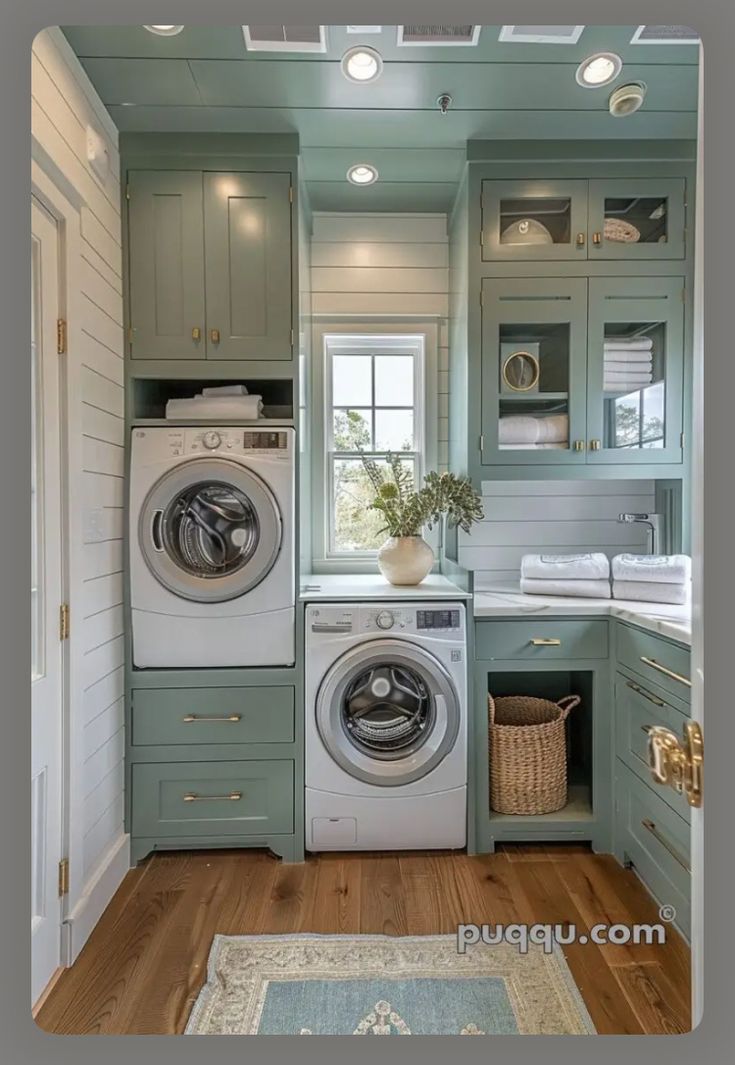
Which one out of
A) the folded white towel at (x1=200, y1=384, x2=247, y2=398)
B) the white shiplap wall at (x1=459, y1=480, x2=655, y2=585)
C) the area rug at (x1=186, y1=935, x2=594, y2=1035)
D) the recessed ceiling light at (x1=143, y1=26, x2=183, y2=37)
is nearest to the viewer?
the area rug at (x1=186, y1=935, x2=594, y2=1035)

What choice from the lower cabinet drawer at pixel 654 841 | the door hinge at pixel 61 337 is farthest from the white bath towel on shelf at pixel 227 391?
the lower cabinet drawer at pixel 654 841

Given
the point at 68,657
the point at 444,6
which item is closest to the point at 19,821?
the point at 444,6

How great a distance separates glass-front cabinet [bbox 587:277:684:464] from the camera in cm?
251

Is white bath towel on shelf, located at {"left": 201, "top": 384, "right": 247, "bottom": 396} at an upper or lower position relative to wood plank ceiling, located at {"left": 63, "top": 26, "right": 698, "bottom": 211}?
lower

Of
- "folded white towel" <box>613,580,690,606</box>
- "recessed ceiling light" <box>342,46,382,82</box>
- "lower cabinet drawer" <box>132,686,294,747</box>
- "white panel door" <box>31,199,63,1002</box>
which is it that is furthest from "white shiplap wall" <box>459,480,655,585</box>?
"white panel door" <box>31,199,63,1002</box>

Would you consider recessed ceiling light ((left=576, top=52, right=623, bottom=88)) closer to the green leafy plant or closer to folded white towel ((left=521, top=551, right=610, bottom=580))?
the green leafy plant

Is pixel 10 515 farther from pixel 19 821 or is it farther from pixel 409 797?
pixel 409 797

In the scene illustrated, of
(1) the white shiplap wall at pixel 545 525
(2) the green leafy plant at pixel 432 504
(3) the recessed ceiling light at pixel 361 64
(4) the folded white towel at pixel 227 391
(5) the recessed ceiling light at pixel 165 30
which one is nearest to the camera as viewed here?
(5) the recessed ceiling light at pixel 165 30

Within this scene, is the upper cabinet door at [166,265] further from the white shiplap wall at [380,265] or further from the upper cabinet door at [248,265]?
the white shiplap wall at [380,265]

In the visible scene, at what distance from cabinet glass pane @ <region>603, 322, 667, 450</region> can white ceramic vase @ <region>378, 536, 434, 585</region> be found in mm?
892

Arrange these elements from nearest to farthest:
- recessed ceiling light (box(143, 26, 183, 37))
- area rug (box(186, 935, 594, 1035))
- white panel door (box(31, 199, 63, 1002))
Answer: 1. area rug (box(186, 935, 594, 1035))
2. white panel door (box(31, 199, 63, 1002))
3. recessed ceiling light (box(143, 26, 183, 37))

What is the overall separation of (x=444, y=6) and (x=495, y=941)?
7.23 ft

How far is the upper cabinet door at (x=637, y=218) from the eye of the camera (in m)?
2.49

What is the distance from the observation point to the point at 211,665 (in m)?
2.33
